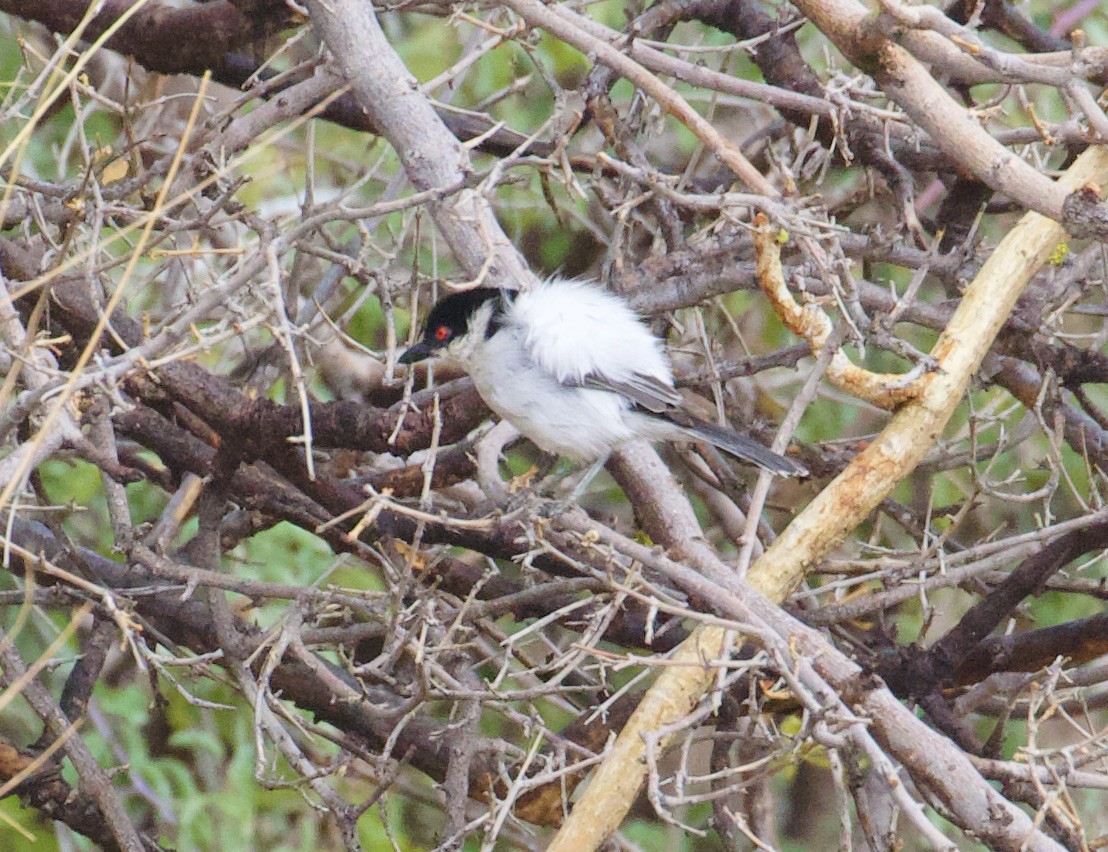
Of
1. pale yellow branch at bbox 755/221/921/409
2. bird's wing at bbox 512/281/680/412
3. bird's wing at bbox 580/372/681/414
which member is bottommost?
bird's wing at bbox 580/372/681/414

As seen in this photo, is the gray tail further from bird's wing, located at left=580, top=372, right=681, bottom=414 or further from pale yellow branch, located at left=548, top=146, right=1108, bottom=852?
pale yellow branch, located at left=548, top=146, right=1108, bottom=852

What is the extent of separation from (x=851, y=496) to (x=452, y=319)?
128 centimetres

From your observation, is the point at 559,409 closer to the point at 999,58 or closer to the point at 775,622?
the point at 775,622

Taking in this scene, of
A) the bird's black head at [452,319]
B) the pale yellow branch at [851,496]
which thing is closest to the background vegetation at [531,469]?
the pale yellow branch at [851,496]

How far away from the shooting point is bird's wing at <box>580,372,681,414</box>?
3.34 m

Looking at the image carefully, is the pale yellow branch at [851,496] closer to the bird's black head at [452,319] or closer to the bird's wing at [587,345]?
the bird's wing at [587,345]

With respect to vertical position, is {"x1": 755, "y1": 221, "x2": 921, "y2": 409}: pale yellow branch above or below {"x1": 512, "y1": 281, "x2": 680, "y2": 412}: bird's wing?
above

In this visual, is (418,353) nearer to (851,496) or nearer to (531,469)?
(531,469)

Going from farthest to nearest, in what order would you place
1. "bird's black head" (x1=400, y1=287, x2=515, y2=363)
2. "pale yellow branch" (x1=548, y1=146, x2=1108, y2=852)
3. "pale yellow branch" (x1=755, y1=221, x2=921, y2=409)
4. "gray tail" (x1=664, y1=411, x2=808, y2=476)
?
"bird's black head" (x1=400, y1=287, x2=515, y2=363)
"gray tail" (x1=664, y1=411, x2=808, y2=476)
"pale yellow branch" (x1=755, y1=221, x2=921, y2=409)
"pale yellow branch" (x1=548, y1=146, x2=1108, y2=852)

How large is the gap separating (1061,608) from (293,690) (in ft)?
7.45

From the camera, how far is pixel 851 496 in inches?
100

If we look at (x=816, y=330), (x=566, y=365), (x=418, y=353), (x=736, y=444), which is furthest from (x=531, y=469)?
Answer: (x=816, y=330)

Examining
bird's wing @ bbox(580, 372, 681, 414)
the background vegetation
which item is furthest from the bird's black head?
bird's wing @ bbox(580, 372, 681, 414)

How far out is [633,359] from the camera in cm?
341
